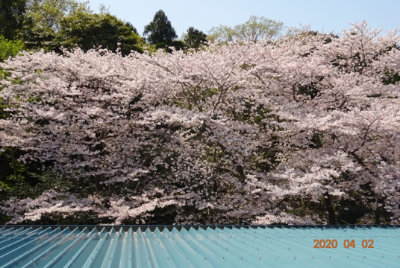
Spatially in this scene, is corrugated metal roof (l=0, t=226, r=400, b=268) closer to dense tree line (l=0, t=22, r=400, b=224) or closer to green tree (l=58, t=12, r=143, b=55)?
dense tree line (l=0, t=22, r=400, b=224)

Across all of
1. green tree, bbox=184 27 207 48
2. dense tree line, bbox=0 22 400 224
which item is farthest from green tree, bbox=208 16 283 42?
dense tree line, bbox=0 22 400 224

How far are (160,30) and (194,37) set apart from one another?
13.8 ft

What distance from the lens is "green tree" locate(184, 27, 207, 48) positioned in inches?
1332

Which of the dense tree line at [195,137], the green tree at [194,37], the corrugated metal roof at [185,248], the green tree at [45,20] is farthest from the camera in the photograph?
the green tree at [194,37]

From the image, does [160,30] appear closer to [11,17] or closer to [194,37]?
[194,37]

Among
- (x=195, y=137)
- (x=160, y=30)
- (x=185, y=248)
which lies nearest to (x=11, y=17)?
(x=160, y=30)

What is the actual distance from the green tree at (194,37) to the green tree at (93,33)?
10.6 meters

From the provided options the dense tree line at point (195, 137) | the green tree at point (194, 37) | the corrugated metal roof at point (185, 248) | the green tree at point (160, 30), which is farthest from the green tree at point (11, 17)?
the corrugated metal roof at point (185, 248)

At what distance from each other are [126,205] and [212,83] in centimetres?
542

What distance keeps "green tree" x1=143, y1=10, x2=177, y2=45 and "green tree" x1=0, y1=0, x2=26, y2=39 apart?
13.2 meters

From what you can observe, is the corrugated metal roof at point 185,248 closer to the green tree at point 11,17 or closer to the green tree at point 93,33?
the green tree at point 93,33

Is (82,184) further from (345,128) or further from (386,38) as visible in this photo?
(386,38)

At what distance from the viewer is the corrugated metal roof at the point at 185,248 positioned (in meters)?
3.82

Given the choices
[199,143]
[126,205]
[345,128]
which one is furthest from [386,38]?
[126,205]
